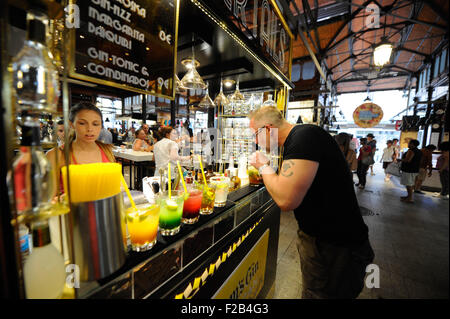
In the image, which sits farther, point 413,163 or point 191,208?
point 191,208

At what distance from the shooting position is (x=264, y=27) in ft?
7.77

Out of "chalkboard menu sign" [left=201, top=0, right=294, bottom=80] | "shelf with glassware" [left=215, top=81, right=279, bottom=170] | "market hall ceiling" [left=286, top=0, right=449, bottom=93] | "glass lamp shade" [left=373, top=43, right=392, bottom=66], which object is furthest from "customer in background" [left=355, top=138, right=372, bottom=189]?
"chalkboard menu sign" [left=201, top=0, right=294, bottom=80]

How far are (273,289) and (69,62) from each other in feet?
9.96

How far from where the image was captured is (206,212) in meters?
1.37

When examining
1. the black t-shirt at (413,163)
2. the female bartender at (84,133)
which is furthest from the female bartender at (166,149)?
the black t-shirt at (413,163)

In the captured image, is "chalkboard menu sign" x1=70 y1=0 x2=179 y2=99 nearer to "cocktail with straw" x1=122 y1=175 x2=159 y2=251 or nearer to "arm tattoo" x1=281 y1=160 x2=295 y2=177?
"cocktail with straw" x1=122 y1=175 x2=159 y2=251

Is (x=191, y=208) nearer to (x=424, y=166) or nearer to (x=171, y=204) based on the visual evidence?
(x=171, y=204)

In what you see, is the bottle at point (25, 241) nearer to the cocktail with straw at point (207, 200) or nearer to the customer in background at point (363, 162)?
the cocktail with straw at point (207, 200)

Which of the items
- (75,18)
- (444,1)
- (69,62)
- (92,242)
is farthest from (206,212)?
(444,1)

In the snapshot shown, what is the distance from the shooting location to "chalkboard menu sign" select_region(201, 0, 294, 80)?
174 centimetres

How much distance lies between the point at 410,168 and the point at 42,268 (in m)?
1.55

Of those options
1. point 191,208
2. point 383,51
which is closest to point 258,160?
point 191,208

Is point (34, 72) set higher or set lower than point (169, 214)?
higher

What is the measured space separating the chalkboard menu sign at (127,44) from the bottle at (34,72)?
1.49 ft
